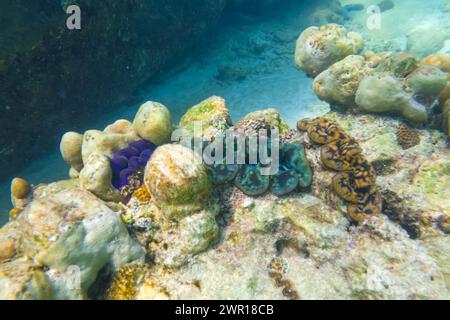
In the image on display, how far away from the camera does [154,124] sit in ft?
12.5

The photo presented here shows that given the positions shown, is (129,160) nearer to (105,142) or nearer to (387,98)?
(105,142)

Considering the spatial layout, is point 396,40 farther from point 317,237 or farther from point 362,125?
point 317,237

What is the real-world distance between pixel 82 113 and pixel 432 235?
8.10 metres

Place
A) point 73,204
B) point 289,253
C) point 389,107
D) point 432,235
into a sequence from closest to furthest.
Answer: point 73,204 → point 289,253 → point 432,235 → point 389,107

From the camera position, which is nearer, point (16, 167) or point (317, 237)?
→ point (317, 237)

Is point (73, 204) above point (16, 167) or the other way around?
→ above

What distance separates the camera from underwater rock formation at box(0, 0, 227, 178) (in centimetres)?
627

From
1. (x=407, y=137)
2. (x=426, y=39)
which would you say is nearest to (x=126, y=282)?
(x=407, y=137)

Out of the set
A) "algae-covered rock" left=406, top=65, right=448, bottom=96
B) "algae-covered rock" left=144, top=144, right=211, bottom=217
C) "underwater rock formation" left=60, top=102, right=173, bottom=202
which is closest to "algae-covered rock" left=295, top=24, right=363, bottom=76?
"algae-covered rock" left=406, top=65, right=448, bottom=96

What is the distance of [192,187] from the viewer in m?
2.83

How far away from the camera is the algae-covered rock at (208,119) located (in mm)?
3908

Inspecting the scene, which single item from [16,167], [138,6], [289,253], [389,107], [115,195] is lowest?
[16,167]

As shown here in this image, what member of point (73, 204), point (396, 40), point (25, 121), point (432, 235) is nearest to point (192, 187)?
point (73, 204)
